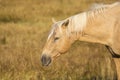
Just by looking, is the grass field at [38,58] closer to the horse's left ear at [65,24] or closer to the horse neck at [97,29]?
the horse neck at [97,29]

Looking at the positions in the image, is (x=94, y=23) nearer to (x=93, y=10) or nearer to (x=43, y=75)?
(x=93, y=10)

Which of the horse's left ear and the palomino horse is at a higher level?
the horse's left ear

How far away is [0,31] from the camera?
15.2m

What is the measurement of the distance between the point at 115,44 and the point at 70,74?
1614 millimetres

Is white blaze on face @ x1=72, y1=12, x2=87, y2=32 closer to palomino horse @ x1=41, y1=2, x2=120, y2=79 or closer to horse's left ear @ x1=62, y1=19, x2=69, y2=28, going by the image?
palomino horse @ x1=41, y1=2, x2=120, y2=79

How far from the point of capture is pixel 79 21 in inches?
266

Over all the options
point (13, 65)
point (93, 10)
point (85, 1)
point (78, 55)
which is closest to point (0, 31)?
point (78, 55)

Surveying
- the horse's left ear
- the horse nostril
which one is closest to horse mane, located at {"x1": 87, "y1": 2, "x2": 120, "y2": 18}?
the horse's left ear

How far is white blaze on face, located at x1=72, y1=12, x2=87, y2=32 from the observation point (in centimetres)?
672

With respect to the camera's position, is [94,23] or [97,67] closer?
[94,23]

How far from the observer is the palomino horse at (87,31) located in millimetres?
6688

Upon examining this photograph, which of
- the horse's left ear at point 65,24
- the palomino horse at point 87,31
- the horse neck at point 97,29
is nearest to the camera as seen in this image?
the horse's left ear at point 65,24

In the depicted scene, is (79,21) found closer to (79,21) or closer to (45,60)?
(79,21)

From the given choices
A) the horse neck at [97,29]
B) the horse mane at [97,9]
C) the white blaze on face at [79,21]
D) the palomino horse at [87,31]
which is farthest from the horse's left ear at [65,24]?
the horse mane at [97,9]
